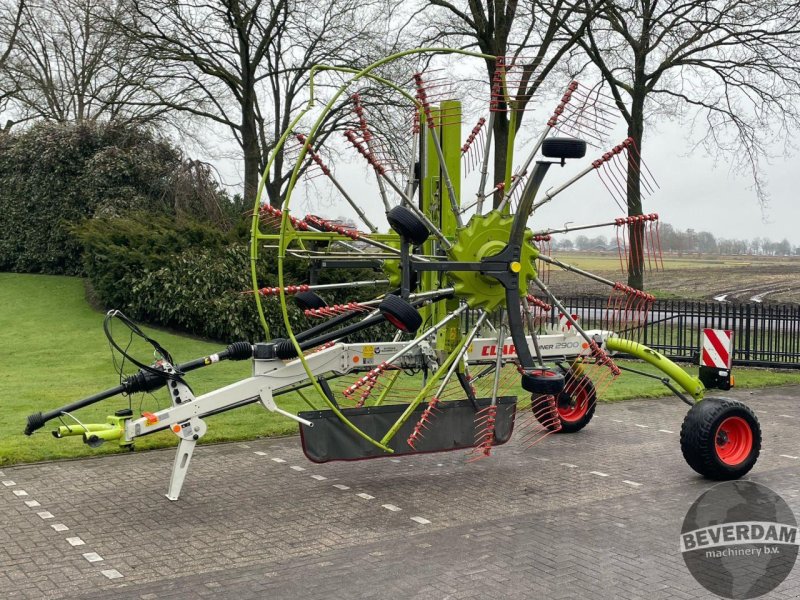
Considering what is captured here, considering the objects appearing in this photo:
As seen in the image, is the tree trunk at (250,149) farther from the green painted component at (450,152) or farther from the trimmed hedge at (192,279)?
the green painted component at (450,152)

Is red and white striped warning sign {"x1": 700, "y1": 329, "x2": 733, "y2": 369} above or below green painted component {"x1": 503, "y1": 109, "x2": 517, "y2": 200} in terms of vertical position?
below

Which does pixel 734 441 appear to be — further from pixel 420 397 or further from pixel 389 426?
pixel 389 426

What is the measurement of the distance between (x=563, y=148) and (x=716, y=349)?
440cm

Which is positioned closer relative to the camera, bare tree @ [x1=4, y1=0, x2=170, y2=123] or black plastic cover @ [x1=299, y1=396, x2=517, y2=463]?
black plastic cover @ [x1=299, y1=396, x2=517, y2=463]

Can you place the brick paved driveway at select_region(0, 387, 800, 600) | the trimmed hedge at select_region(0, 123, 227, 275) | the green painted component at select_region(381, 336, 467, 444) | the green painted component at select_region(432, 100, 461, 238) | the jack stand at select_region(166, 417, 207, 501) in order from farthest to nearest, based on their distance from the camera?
the trimmed hedge at select_region(0, 123, 227, 275) < the green painted component at select_region(432, 100, 461, 238) < the green painted component at select_region(381, 336, 467, 444) < the jack stand at select_region(166, 417, 207, 501) < the brick paved driveway at select_region(0, 387, 800, 600)

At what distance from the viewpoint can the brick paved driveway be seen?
6070mm

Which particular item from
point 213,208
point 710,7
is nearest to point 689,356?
point 710,7

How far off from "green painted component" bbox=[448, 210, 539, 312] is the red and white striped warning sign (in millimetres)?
3513

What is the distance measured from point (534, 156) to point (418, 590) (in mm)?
4590

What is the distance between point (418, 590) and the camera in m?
5.94

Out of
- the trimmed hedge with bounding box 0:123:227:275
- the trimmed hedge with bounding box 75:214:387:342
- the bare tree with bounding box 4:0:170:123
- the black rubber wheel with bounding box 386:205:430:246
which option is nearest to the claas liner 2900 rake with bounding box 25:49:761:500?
the black rubber wheel with bounding box 386:205:430:246

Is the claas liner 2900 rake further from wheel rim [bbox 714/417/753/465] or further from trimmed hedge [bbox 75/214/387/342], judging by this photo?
trimmed hedge [bbox 75/214/387/342]

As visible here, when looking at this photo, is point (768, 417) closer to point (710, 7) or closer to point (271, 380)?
point (271, 380)

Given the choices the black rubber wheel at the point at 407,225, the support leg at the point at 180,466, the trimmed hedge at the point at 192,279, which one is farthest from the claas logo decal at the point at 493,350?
the trimmed hedge at the point at 192,279
